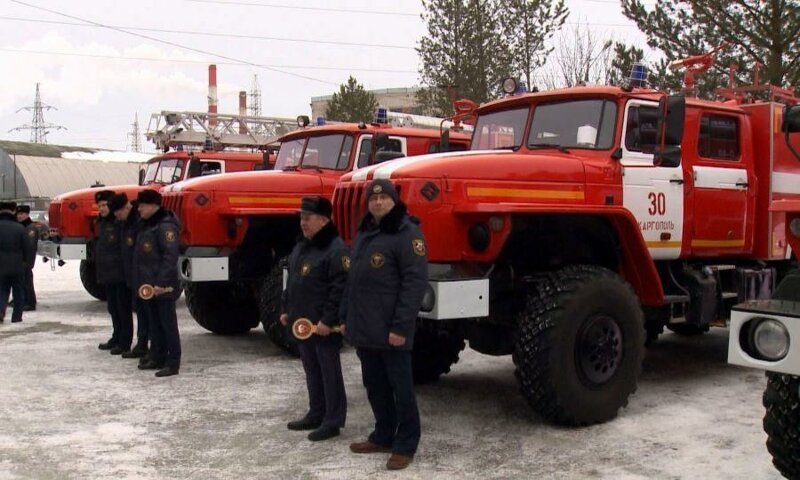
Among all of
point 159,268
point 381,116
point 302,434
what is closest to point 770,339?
point 302,434

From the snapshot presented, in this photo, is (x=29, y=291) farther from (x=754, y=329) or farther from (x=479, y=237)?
(x=754, y=329)

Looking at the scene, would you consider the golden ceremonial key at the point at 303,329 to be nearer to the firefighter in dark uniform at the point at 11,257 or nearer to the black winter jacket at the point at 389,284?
the black winter jacket at the point at 389,284

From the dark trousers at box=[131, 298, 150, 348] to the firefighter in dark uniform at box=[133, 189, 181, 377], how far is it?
336mm

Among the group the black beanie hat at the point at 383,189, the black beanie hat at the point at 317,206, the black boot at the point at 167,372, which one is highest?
the black beanie hat at the point at 383,189

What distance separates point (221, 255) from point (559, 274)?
13.4 ft

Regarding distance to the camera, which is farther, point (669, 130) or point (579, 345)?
point (669, 130)

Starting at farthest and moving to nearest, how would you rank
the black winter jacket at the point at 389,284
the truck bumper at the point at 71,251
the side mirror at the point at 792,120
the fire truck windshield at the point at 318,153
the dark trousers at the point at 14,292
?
the truck bumper at the point at 71,251 < the dark trousers at the point at 14,292 < the fire truck windshield at the point at 318,153 < the black winter jacket at the point at 389,284 < the side mirror at the point at 792,120

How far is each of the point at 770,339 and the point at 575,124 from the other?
3.37 m

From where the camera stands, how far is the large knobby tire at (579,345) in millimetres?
5594

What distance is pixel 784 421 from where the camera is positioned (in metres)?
3.85

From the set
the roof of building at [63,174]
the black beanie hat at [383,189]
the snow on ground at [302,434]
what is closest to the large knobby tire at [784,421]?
the snow on ground at [302,434]

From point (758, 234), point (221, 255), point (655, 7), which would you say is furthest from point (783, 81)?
point (221, 255)

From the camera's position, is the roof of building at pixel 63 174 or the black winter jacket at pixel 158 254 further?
the roof of building at pixel 63 174

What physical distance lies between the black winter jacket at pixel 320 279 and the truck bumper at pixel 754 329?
2.57 meters
